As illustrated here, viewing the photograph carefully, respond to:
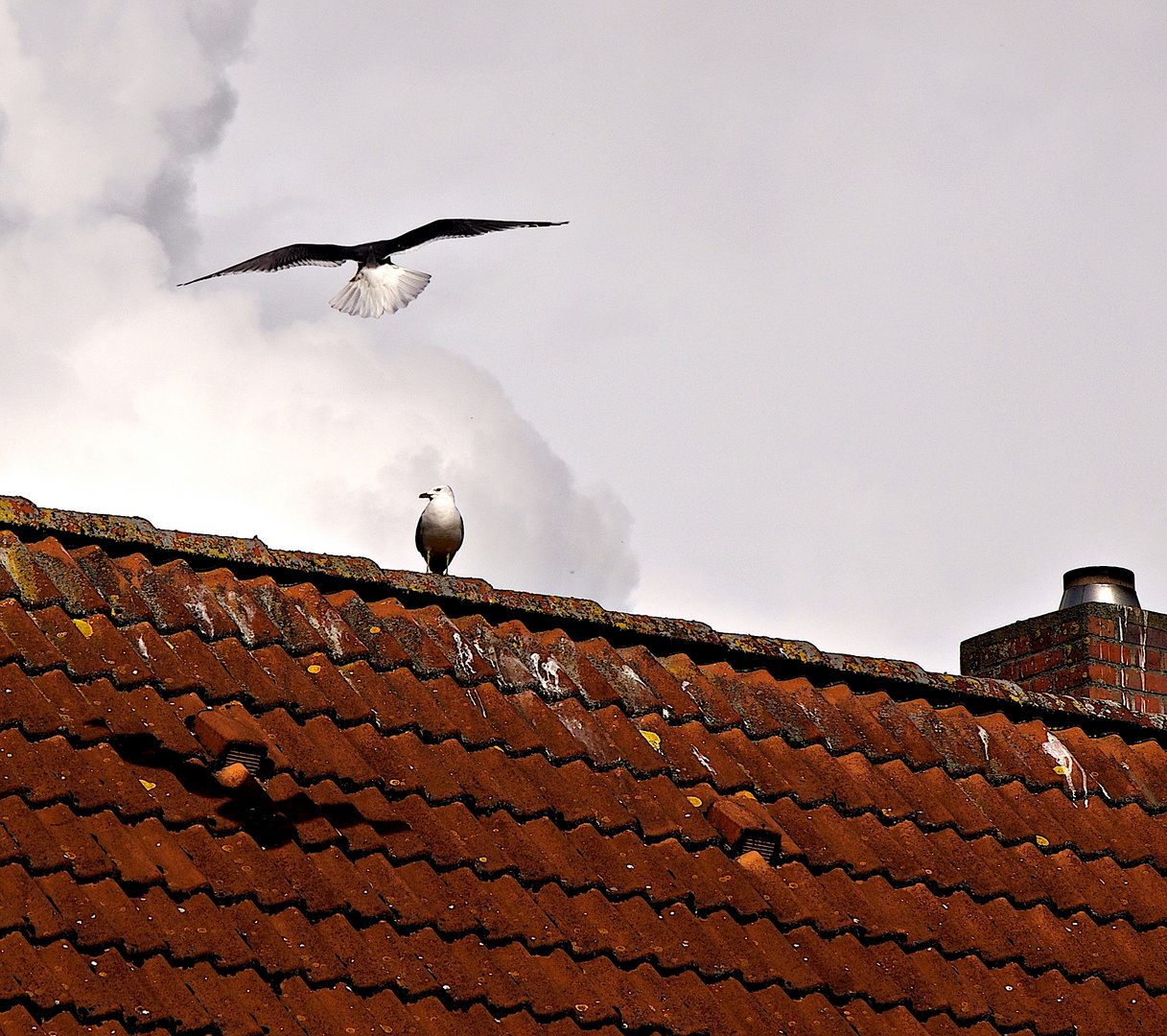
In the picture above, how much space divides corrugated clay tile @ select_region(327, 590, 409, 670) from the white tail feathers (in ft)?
9.56

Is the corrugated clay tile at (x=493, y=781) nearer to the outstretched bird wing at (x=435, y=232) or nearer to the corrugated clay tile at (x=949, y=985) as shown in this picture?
the corrugated clay tile at (x=949, y=985)

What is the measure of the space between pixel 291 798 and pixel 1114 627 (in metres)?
4.62

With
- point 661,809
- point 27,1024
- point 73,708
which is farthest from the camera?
point 661,809

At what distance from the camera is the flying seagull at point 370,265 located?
26.7 feet

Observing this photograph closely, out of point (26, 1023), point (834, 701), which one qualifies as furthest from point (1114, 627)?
point (26, 1023)

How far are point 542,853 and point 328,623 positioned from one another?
1.23m

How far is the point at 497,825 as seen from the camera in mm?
4707

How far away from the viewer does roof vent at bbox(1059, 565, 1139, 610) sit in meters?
8.36

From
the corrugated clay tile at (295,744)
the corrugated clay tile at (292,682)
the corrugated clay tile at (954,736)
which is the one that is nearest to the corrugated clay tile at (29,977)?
the corrugated clay tile at (295,744)

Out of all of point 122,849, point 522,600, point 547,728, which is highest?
point 522,600

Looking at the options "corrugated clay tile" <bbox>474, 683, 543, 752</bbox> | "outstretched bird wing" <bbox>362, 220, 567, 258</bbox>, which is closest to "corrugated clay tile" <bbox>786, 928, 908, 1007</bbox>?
"corrugated clay tile" <bbox>474, 683, 543, 752</bbox>

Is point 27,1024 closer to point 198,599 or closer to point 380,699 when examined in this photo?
point 380,699

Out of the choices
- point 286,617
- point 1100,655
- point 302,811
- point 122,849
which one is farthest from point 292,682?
point 1100,655

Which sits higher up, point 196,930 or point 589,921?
point 589,921
